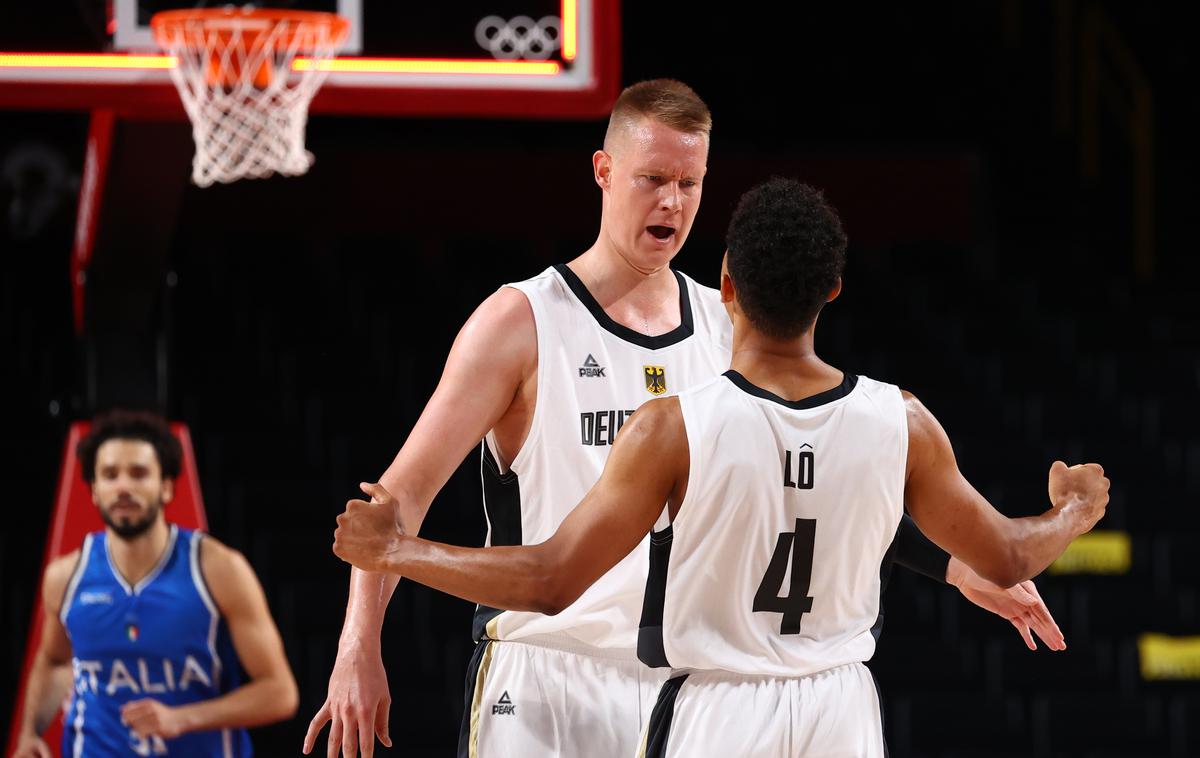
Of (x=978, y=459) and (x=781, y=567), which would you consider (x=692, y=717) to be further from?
(x=978, y=459)

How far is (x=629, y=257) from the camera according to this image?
3.73 m

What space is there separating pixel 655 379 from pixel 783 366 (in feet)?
2.58

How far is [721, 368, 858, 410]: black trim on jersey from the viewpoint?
2816mm

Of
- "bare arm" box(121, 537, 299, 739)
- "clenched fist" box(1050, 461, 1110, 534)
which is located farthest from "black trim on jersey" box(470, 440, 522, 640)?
"bare arm" box(121, 537, 299, 739)

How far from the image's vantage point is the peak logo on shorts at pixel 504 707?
11.6 ft

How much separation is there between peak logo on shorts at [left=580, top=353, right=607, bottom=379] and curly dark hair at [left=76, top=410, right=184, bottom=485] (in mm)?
3035

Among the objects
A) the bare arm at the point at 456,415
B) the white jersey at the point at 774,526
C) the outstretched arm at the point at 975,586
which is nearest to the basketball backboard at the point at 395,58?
the bare arm at the point at 456,415

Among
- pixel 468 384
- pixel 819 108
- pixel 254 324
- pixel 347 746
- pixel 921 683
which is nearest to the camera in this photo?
pixel 347 746

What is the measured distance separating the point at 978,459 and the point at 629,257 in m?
6.45

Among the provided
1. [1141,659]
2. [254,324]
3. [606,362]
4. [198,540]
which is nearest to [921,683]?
[1141,659]

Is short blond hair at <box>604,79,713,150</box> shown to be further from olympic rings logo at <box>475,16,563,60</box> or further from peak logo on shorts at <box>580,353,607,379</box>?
olympic rings logo at <box>475,16,563,60</box>

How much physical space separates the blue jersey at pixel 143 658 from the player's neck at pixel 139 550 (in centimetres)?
5

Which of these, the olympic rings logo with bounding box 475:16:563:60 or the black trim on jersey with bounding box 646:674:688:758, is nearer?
the black trim on jersey with bounding box 646:674:688:758

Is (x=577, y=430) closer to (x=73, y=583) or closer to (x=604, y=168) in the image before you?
(x=604, y=168)
